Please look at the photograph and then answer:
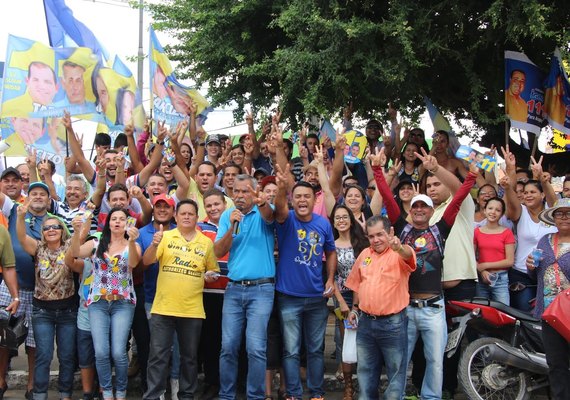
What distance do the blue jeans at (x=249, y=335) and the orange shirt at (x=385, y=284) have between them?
86 centimetres

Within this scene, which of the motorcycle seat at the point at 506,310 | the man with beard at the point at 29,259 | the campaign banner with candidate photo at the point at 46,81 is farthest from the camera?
the campaign banner with candidate photo at the point at 46,81

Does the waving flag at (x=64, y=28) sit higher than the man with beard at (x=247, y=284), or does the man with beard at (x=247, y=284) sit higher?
the waving flag at (x=64, y=28)

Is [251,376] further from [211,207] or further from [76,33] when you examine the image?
[76,33]

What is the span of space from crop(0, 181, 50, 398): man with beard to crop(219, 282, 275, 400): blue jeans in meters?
1.93

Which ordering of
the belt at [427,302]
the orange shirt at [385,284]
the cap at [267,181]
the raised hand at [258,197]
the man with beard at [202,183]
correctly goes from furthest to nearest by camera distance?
the man with beard at [202,183], the cap at [267,181], the belt at [427,302], the raised hand at [258,197], the orange shirt at [385,284]

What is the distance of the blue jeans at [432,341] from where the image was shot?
19.9ft

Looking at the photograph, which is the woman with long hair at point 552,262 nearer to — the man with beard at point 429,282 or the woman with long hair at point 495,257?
the woman with long hair at point 495,257

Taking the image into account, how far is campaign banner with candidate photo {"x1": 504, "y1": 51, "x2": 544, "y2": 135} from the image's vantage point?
29.0 ft

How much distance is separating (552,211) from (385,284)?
1650mm

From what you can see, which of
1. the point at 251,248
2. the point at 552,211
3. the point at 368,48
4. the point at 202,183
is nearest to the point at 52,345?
the point at 251,248

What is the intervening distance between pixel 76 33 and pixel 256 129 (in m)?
3.11

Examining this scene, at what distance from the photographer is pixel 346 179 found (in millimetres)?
7773

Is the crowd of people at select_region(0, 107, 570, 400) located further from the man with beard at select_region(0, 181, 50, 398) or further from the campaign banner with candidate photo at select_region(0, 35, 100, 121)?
the campaign banner with candidate photo at select_region(0, 35, 100, 121)

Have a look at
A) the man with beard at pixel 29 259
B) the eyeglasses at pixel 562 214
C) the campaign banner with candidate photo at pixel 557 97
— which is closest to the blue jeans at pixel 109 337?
the man with beard at pixel 29 259
